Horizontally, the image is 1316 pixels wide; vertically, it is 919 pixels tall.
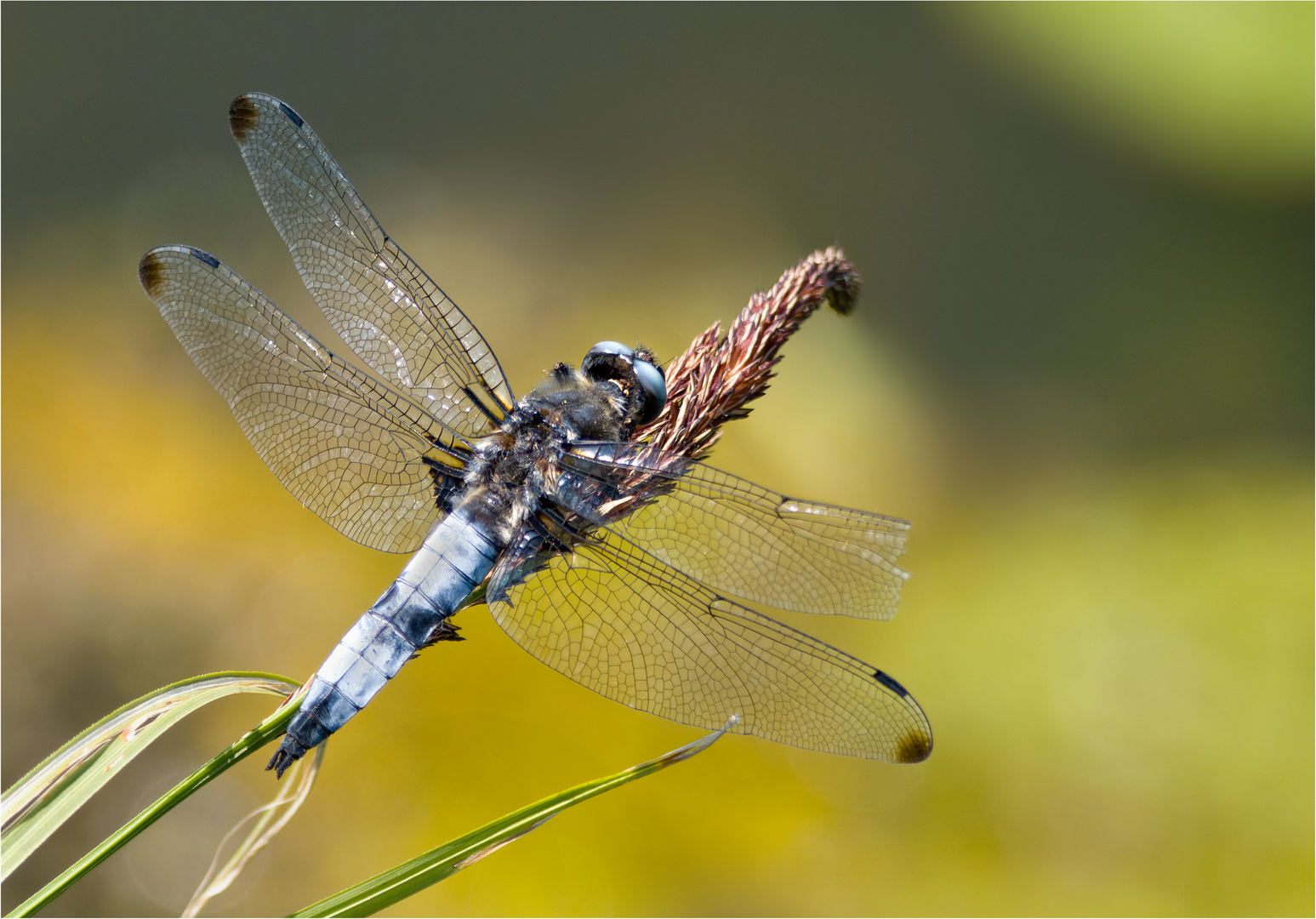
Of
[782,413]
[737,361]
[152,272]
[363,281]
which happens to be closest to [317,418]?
[363,281]

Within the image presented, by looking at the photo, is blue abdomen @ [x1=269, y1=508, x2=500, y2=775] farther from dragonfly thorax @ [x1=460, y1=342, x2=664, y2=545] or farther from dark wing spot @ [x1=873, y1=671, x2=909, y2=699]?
dark wing spot @ [x1=873, y1=671, x2=909, y2=699]

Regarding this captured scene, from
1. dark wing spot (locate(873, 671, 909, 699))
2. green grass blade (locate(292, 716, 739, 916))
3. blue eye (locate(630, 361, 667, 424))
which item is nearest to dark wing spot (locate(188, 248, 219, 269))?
blue eye (locate(630, 361, 667, 424))

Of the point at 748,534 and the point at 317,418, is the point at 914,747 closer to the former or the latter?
the point at 748,534

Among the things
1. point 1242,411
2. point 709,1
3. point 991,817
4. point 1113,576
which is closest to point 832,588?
point 991,817

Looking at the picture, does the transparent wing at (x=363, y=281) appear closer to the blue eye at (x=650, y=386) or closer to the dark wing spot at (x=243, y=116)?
the dark wing spot at (x=243, y=116)

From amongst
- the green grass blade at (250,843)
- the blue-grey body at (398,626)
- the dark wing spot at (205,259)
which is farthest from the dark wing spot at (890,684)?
the dark wing spot at (205,259)
